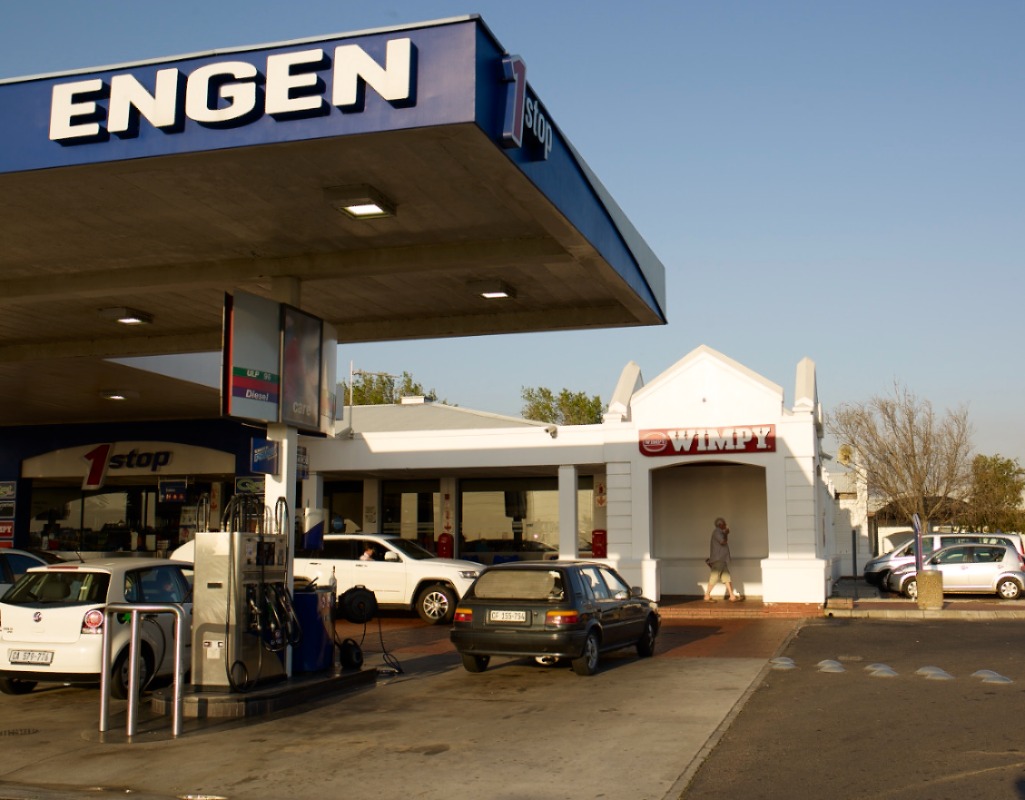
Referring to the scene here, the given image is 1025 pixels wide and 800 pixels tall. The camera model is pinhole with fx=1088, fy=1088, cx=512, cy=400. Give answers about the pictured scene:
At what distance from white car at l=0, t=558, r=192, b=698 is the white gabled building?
1309cm

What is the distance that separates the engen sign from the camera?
75.0ft

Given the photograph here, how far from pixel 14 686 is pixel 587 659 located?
260 inches

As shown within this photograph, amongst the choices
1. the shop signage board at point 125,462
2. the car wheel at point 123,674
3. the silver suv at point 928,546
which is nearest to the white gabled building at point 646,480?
the silver suv at point 928,546

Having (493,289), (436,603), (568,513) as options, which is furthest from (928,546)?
(493,289)

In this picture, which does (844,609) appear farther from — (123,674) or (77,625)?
(77,625)

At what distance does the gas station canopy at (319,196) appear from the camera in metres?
8.73

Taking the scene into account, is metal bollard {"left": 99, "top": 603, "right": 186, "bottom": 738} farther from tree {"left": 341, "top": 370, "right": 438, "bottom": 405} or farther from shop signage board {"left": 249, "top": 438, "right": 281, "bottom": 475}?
tree {"left": 341, "top": 370, "right": 438, "bottom": 405}

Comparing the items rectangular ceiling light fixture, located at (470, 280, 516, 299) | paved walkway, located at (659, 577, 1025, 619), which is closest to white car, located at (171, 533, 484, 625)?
paved walkway, located at (659, 577, 1025, 619)

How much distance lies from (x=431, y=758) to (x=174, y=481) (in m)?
20.8

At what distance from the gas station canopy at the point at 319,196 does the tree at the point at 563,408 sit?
179 feet

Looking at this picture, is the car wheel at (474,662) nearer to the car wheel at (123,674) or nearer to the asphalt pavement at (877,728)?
the asphalt pavement at (877,728)

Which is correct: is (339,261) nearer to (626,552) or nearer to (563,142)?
(563,142)

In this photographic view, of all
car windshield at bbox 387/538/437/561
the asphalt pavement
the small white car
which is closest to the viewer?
the asphalt pavement

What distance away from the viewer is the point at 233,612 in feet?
35.6
